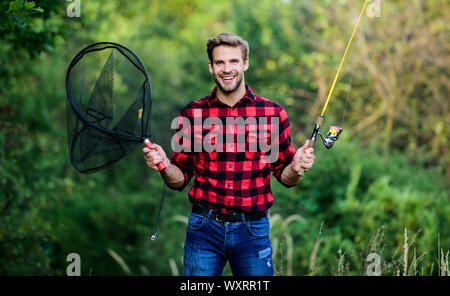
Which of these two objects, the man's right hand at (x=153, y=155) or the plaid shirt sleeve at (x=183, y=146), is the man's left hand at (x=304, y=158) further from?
the man's right hand at (x=153, y=155)

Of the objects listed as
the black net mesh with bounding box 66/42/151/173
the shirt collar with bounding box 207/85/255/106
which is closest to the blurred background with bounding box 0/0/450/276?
the black net mesh with bounding box 66/42/151/173

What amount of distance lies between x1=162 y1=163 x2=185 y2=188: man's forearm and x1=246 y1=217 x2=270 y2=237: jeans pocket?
0.54 metres

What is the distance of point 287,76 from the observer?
989 cm

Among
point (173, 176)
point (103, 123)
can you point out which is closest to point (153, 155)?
point (173, 176)

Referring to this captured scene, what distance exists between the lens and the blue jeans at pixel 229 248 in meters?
2.68

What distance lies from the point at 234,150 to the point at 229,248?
0.62 meters

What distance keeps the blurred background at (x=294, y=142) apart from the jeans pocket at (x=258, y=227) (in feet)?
3.19

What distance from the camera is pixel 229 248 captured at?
106 inches

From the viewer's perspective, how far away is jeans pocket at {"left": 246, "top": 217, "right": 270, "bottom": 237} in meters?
2.70

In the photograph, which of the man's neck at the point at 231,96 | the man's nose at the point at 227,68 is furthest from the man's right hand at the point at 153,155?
the man's nose at the point at 227,68

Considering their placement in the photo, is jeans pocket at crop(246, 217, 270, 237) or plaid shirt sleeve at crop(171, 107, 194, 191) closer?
jeans pocket at crop(246, 217, 270, 237)
